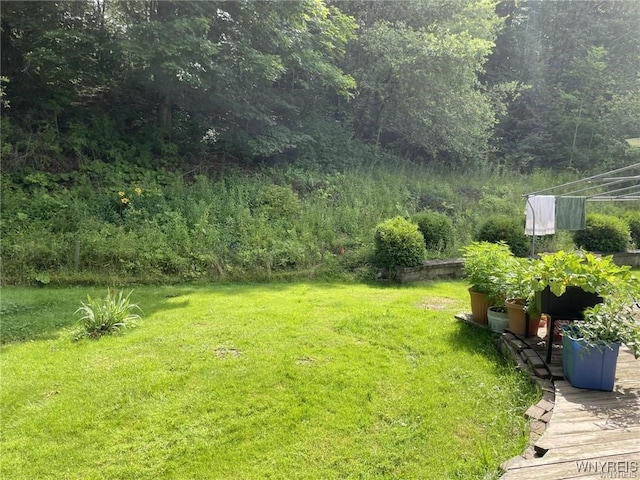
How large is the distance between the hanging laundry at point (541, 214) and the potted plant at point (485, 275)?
3.00 m

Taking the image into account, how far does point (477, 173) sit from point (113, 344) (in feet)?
34.8

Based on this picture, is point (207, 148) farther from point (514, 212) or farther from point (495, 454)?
point (495, 454)

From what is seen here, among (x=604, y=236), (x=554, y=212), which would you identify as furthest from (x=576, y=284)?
(x=604, y=236)

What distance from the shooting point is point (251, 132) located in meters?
9.61

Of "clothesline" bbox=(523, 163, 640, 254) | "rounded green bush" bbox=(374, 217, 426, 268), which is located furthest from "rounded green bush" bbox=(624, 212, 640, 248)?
"rounded green bush" bbox=(374, 217, 426, 268)

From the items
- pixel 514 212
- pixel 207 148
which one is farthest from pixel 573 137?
pixel 207 148

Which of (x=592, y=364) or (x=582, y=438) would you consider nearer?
(x=582, y=438)

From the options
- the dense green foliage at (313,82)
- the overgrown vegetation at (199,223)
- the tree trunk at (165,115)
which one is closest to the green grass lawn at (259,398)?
the overgrown vegetation at (199,223)

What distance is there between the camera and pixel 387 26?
10.8 metres

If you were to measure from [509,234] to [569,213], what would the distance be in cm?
101

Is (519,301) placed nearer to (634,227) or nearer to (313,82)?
(634,227)

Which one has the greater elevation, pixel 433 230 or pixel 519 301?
pixel 433 230

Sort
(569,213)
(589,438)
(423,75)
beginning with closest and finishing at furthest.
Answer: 1. (589,438)
2. (569,213)
3. (423,75)

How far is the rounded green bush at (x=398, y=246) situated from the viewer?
6438mm
